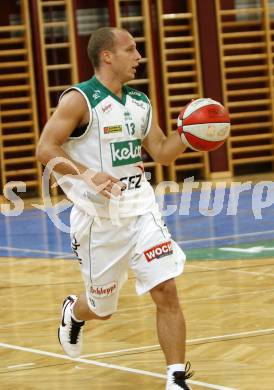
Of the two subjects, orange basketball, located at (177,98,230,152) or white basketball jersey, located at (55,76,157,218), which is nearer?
white basketball jersey, located at (55,76,157,218)

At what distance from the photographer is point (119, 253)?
4.57m

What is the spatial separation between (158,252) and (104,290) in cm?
40

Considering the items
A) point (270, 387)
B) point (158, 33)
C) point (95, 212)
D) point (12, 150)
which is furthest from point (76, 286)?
point (158, 33)

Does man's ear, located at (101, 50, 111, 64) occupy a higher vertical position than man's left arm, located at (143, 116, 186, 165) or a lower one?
higher

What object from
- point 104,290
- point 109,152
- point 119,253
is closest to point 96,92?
point 109,152

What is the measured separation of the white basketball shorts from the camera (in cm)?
444

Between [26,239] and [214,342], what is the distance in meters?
5.52

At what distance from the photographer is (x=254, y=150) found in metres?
16.3

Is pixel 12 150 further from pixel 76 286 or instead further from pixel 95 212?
pixel 95 212

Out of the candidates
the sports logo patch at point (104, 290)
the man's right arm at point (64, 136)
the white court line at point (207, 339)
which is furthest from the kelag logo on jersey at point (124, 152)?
the white court line at point (207, 339)

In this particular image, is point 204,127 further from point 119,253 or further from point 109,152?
point 119,253

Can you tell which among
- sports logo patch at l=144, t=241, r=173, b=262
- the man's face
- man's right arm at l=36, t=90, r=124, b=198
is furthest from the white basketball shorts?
the man's face

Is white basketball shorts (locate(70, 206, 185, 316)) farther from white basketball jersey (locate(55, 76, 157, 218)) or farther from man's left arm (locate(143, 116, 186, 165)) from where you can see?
man's left arm (locate(143, 116, 186, 165))

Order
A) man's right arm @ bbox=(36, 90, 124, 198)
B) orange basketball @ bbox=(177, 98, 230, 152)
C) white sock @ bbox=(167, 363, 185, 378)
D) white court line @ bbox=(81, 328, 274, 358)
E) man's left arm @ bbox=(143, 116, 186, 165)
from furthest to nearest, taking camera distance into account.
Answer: white court line @ bbox=(81, 328, 274, 358) → man's left arm @ bbox=(143, 116, 186, 165) → orange basketball @ bbox=(177, 98, 230, 152) → man's right arm @ bbox=(36, 90, 124, 198) → white sock @ bbox=(167, 363, 185, 378)
